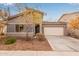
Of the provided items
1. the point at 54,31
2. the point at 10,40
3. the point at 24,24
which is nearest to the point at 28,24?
the point at 24,24

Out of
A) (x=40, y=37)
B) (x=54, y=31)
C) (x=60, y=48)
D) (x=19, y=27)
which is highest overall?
(x=19, y=27)

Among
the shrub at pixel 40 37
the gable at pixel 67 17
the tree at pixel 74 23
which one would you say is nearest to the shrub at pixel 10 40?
the shrub at pixel 40 37

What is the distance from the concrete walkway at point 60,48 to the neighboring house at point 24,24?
0.43m

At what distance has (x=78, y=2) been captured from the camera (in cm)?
525

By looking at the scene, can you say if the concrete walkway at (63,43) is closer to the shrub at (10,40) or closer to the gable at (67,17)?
the gable at (67,17)

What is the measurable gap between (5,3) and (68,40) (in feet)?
6.00

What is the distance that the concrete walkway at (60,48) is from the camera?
5.32 metres

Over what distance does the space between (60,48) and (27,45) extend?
2.72 feet

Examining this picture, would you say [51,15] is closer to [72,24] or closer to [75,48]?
[72,24]

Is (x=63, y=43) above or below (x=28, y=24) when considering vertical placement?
below

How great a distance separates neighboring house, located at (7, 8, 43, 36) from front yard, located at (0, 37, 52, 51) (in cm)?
20

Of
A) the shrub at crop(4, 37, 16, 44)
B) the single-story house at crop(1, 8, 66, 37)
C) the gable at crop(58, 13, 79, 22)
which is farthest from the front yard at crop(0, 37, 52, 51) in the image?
the gable at crop(58, 13, 79, 22)

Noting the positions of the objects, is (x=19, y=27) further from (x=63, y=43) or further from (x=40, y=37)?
(x=63, y=43)

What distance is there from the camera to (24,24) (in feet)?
18.0
